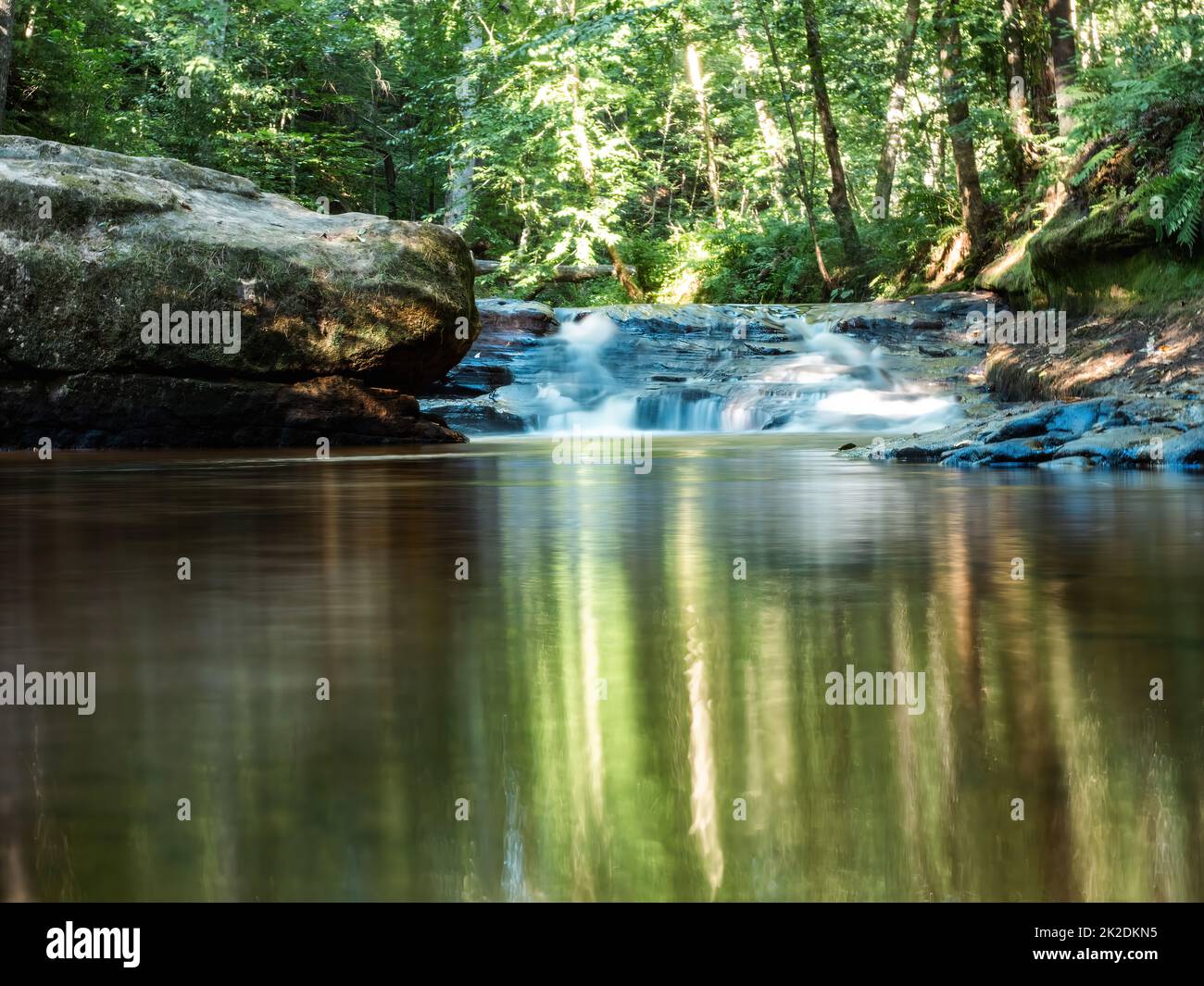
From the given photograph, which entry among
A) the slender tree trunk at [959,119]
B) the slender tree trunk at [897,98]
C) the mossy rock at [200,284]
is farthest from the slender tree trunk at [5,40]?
the slender tree trunk at [897,98]

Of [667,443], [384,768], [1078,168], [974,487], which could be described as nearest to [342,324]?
[667,443]

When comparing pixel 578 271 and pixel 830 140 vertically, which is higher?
pixel 830 140

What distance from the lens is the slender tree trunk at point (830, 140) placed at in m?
20.9

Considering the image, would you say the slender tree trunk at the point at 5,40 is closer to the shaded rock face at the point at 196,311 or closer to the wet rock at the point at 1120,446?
the shaded rock face at the point at 196,311

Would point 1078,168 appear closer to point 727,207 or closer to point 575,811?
point 575,811

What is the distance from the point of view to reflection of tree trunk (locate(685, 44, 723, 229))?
30391mm

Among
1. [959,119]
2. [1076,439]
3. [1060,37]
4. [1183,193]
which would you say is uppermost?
[1060,37]

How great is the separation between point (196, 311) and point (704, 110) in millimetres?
22590

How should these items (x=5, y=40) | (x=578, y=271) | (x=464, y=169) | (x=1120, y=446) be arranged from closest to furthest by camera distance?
(x=1120, y=446) → (x=5, y=40) → (x=578, y=271) → (x=464, y=169)

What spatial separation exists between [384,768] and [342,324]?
1072cm

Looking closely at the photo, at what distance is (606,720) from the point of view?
191 cm

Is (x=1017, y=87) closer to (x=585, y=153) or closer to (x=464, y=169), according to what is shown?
(x=585, y=153)

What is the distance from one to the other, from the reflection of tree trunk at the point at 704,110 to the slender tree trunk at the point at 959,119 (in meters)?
8.73

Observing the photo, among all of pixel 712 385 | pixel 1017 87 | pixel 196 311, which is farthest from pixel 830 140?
pixel 196 311
